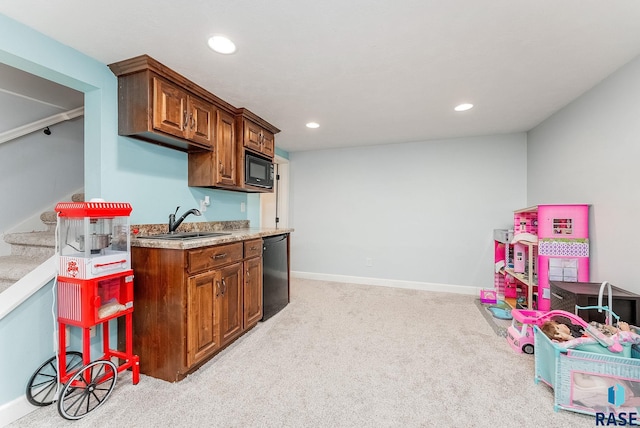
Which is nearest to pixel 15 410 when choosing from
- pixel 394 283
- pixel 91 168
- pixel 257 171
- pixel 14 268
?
pixel 14 268

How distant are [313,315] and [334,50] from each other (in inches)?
99.9

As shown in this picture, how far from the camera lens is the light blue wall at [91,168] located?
1.46 meters

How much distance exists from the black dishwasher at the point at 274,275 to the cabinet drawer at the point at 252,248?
0.11 m

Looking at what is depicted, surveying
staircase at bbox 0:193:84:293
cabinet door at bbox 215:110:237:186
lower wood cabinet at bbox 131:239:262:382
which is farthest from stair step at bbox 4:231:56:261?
cabinet door at bbox 215:110:237:186

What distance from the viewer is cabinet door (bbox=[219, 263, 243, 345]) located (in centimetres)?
210

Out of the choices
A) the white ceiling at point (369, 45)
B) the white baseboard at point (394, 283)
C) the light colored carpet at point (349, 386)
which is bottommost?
the light colored carpet at point (349, 386)

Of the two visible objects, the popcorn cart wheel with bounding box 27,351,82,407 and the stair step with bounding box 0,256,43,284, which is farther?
the stair step with bounding box 0,256,43,284

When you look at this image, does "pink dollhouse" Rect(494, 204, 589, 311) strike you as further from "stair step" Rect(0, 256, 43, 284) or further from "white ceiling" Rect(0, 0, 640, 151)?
"stair step" Rect(0, 256, 43, 284)

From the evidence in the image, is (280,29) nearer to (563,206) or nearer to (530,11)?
(530,11)

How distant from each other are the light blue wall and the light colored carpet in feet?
1.22

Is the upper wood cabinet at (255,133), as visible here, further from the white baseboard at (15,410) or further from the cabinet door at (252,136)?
the white baseboard at (15,410)

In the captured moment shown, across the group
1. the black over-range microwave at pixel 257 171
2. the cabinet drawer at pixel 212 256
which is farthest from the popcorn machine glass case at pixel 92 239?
the black over-range microwave at pixel 257 171

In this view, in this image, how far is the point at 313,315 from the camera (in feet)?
9.68

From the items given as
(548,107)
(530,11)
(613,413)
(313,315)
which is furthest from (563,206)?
(313,315)
